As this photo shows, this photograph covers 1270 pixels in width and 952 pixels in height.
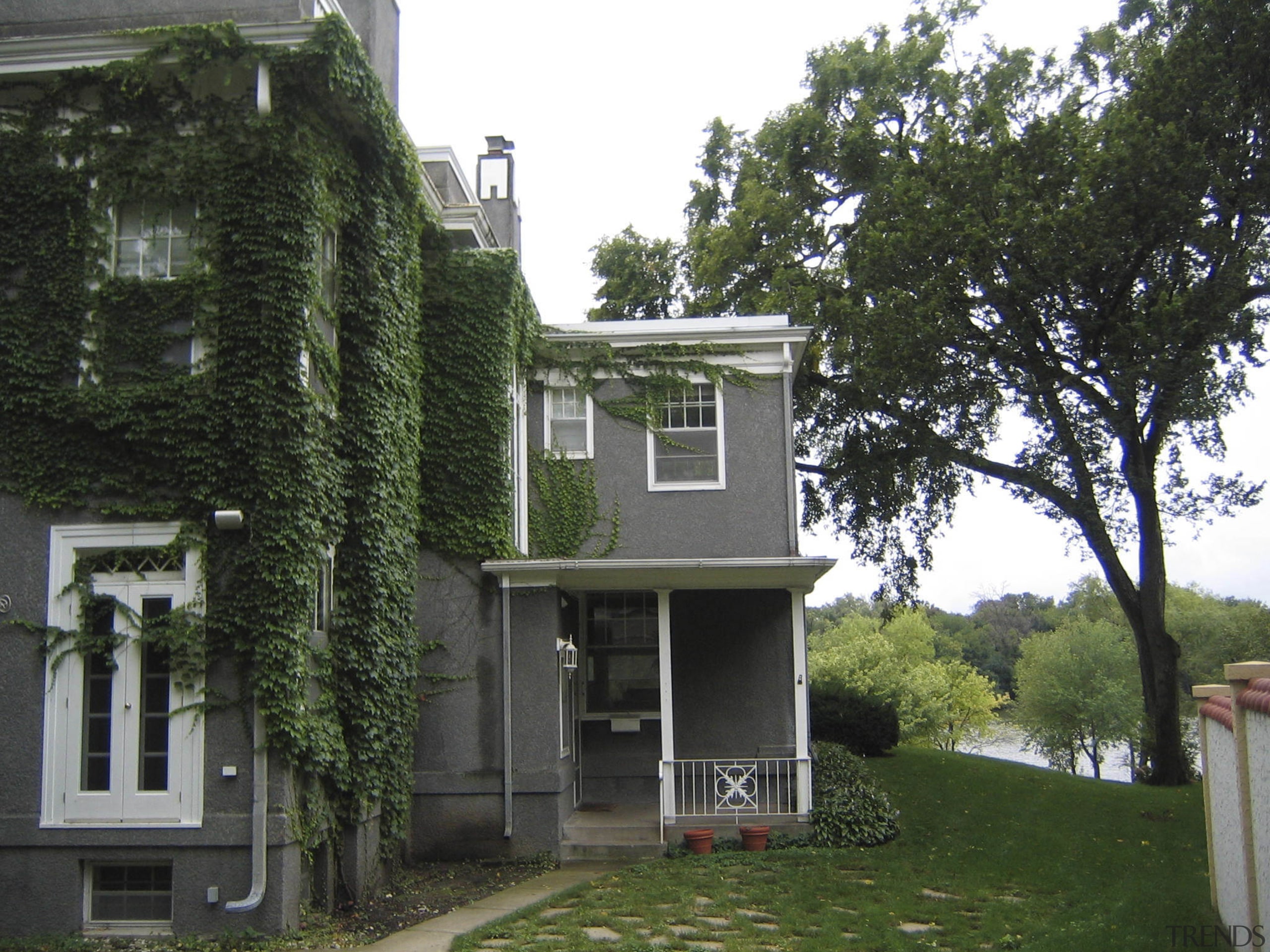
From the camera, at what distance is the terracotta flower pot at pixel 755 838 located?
44.4ft

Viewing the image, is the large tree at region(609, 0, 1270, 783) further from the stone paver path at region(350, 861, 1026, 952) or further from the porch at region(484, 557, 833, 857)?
the stone paver path at region(350, 861, 1026, 952)

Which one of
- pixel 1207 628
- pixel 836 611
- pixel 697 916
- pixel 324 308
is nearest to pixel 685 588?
pixel 697 916

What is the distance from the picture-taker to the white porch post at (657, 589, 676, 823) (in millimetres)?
13852

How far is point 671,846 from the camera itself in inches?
531

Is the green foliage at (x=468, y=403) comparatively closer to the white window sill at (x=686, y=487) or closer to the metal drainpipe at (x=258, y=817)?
the white window sill at (x=686, y=487)

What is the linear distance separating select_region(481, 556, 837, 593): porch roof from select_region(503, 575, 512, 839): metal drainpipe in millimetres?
269

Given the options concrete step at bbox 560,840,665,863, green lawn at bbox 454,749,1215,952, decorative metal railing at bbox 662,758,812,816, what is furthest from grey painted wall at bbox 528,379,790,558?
green lawn at bbox 454,749,1215,952

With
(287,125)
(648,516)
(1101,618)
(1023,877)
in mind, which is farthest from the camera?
(1101,618)

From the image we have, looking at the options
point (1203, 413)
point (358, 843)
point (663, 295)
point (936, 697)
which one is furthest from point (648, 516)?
point (936, 697)

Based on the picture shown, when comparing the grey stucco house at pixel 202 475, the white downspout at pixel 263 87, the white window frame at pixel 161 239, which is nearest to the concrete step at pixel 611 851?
the grey stucco house at pixel 202 475

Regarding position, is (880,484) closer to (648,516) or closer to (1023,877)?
(648,516)

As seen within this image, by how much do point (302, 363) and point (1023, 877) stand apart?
9.59 metres

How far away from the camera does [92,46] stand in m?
10.2

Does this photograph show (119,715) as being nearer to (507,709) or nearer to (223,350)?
(223,350)
